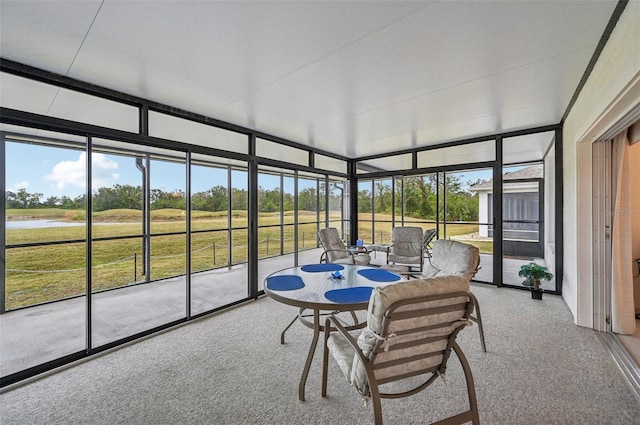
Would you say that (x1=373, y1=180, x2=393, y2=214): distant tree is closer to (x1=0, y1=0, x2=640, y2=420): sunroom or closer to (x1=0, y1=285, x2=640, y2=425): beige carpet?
(x1=0, y1=0, x2=640, y2=420): sunroom

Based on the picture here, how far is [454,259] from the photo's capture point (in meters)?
2.97

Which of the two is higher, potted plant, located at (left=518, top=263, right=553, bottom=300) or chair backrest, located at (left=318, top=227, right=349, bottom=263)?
chair backrest, located at (left=318, top=227, right=349, bottom=263)

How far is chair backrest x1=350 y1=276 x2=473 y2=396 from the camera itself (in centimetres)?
139

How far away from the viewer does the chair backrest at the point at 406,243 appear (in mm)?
5242

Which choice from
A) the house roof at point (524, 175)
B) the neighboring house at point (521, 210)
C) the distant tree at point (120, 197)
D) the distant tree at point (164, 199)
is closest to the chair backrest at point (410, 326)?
the distant tree at point (164, 199)

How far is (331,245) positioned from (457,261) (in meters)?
2.50

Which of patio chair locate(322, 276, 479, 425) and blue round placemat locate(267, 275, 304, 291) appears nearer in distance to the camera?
patio chair locate(322, 276, 479, 425)

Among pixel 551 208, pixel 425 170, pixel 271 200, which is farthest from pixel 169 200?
pixel 551 208

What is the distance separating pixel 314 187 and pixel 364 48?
4.33m

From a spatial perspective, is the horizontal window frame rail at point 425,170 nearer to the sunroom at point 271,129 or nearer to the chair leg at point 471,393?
the sunroom at point 271,129

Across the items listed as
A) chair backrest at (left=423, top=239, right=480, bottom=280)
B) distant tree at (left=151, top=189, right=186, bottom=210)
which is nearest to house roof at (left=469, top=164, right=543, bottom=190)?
chair backrest at (left=423, top=239, right=480, bottom=280)

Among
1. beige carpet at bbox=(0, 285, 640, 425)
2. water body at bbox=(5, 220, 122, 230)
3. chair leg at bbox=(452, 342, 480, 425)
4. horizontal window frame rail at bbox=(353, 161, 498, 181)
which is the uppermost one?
horizontal window frame rail at bbox=(353, 161, 498, 181)

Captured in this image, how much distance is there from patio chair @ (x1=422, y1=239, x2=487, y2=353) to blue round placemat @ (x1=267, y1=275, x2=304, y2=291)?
159cm

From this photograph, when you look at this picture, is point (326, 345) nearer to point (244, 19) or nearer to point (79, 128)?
point (244, 19)
